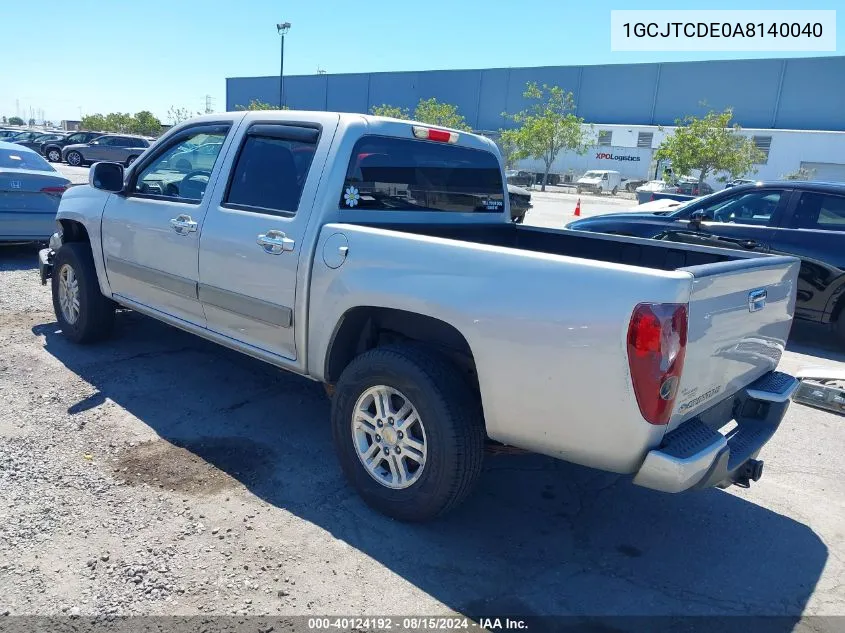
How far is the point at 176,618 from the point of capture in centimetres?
257

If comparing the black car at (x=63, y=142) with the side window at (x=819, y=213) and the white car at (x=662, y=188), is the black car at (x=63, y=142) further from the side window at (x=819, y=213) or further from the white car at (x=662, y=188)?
the side window at (x=819, y=213)

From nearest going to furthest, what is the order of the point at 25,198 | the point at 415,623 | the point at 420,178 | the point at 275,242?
the point at 415,623
the point at 275,242
the point at 420,178
the point at 25,198

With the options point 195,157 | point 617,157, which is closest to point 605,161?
point 617,157

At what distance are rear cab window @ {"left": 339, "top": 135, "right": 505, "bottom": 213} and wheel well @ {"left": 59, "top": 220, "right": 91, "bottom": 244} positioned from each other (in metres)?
3.00

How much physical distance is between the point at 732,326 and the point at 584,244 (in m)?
1.67

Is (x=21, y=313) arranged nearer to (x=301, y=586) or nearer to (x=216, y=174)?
(x=216, y=174)

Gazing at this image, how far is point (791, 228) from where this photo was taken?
7359mm

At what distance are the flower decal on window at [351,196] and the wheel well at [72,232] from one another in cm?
300

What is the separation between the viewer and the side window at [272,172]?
3836 millimetres

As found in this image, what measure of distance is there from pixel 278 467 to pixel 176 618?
4.21ft

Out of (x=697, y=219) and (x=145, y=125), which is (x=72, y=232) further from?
(x=145, y=125)

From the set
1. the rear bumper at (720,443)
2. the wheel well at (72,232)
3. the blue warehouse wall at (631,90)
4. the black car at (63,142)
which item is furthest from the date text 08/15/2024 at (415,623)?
the blue warehouse wall at (631,90)

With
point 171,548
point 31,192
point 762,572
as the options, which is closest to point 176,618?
point 171,548

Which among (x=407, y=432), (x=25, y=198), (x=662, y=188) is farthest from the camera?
(x=662, y=188)
